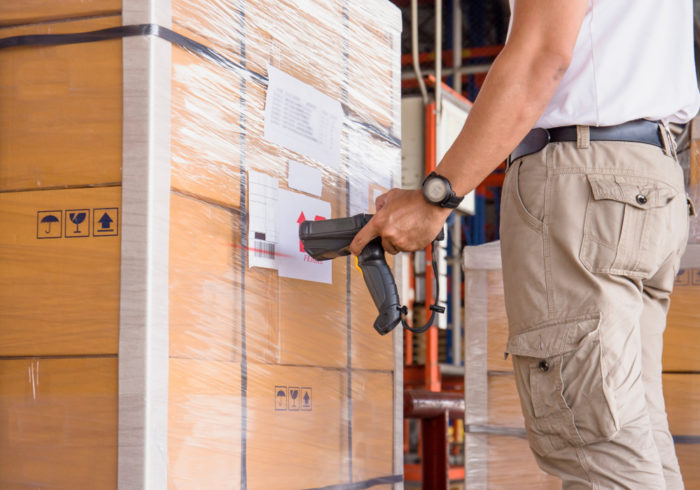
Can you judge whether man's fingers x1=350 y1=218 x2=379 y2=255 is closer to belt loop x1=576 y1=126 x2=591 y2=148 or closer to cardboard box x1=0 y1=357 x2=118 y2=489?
belt loop x1=576 y1=126 x2=591 y2=148

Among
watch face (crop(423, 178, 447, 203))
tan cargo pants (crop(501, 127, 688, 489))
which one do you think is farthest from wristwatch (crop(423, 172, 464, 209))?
tan cargo pants (crop(501, 127, 688, 489))

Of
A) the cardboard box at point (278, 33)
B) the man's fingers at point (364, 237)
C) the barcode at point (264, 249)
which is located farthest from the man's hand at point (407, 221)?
the cardboard box at point (278, 33)

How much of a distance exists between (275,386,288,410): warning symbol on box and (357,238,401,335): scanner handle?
26cm

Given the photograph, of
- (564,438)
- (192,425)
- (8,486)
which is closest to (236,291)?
(192,425)

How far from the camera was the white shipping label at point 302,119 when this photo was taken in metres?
2.02

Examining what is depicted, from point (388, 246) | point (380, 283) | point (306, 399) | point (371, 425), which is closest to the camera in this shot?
point (388, 246)

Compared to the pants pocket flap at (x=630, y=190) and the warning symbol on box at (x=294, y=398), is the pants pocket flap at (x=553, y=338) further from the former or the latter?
the warning symbol on box at (x=294, y=398)

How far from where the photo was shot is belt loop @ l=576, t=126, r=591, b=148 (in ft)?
5.49

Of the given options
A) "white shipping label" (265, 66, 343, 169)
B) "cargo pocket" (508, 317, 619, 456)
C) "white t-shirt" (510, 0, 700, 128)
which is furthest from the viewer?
"white shipping label" (265, 66, 343, 169)

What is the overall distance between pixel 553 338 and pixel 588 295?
0.10 meters

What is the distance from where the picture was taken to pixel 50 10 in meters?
1.77

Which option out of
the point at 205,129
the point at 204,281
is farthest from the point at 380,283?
the point at 205,129

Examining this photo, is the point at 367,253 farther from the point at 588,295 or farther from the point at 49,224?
the point at 49,224

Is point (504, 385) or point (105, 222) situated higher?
point (105, 222)
